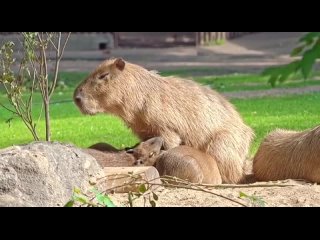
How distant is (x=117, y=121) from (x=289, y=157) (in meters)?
5.70

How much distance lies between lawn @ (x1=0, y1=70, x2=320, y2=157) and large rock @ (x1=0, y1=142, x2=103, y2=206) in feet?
11.8

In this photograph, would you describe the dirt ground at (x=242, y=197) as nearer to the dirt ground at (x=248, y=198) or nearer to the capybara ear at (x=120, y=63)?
the dirt ground at (x=248, y=198)

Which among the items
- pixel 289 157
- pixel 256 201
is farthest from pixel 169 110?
pixel 256 201

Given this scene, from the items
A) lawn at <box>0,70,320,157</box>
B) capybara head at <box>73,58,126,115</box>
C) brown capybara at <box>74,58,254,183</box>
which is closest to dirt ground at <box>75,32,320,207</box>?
brown capybara at <box>74,58,254,183</box>

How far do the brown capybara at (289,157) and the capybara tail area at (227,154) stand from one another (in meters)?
0.16

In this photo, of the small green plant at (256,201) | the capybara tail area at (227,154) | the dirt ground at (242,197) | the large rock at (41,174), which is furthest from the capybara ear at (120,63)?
the small green plant at (256,201)

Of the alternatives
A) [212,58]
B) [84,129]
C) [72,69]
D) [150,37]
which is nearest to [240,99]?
[84,129]

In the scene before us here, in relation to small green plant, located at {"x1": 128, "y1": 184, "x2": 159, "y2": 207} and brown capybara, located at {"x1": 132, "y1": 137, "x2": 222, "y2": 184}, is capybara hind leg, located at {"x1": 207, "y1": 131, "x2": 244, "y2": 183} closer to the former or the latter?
brown capybara, located at {"x1": 132, "y1": 137, "x2": 222, "y2": 184}

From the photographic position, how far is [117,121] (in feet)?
39.9

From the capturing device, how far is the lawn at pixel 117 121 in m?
10.1

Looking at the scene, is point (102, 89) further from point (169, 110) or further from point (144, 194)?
point (144, 194)

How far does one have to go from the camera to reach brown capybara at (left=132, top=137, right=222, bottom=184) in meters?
6.37

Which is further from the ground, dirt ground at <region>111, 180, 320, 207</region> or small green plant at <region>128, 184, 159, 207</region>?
small green plant at <region>128, 184, 159, 207</region>

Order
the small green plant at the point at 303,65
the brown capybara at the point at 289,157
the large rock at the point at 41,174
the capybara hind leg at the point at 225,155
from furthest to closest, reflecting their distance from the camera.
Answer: the capybara hind leg at the point at 225,155 → the brown capybara at the point at 289,157 → the large rock at the point at 41,174 → the small green plant at the point at 303,65
